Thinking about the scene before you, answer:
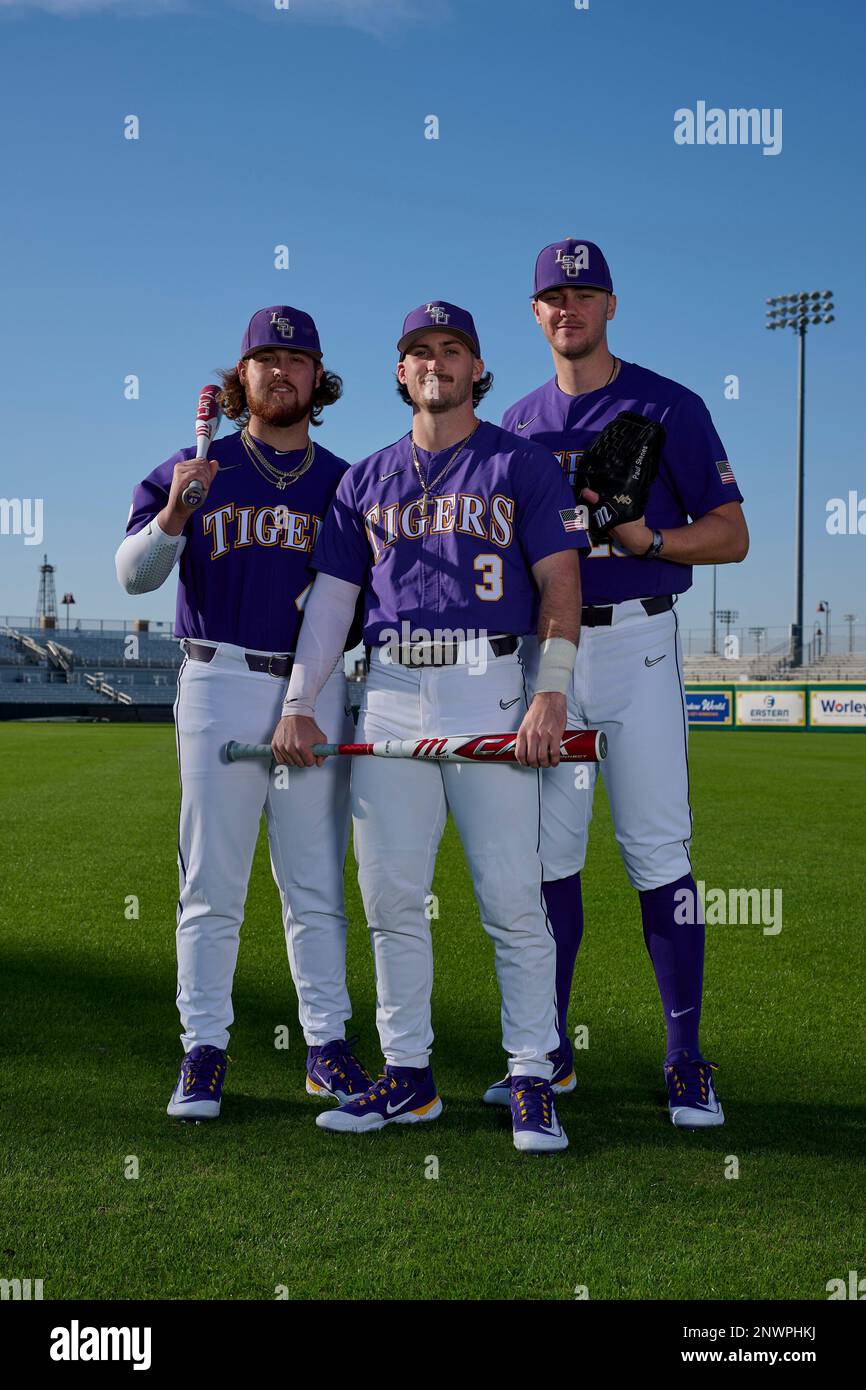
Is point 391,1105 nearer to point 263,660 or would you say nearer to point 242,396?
point 263,660

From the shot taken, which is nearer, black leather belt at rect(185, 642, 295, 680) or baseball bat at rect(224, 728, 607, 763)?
baseball bat at rect(224, 728, 607, 763)

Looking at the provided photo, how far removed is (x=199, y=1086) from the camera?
11.0ft

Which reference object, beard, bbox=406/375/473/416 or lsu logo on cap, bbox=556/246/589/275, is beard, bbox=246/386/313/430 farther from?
lsu logo on cap, bbox=556/246/589/275

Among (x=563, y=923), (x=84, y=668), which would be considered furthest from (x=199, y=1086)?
(x=84, y=668)

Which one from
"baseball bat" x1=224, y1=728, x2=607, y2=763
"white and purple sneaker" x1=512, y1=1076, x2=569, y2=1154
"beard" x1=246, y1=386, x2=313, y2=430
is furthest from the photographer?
"beard" x1=246, y1=386, x2=313, y2=430

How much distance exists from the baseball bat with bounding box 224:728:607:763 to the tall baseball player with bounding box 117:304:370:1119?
0.97ft

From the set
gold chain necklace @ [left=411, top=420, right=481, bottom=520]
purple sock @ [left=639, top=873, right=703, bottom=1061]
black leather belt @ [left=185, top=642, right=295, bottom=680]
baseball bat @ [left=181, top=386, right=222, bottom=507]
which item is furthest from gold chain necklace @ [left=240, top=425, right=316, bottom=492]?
purple sock @ [left=639, top=873, right=703, bottom=1061]

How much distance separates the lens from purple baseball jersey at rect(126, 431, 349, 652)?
362cm

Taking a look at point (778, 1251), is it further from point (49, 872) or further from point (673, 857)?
point (49, 872)

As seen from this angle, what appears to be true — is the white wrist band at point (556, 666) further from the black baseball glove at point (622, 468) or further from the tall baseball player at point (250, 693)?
the tall baseball player at point (250, 693)

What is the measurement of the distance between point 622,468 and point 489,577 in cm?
55

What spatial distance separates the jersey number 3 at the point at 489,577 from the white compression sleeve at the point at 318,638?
0.45m

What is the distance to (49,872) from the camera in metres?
7.66

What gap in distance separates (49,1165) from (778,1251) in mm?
1783
